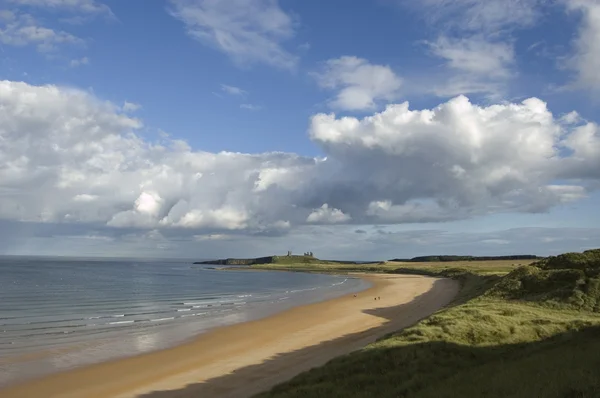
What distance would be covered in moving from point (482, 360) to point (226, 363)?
12.3m

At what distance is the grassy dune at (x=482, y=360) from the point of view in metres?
11.3

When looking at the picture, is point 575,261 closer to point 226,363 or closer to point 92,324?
point 226,363

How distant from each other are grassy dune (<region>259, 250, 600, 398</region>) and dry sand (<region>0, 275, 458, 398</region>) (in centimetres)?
447

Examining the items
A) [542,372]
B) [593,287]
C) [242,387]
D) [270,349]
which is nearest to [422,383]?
[542,372]

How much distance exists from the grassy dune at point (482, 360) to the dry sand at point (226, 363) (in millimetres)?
4470

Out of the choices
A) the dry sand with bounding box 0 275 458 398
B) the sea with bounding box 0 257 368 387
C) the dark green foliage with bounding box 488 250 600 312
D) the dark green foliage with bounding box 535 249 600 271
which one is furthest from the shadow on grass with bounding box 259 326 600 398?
the dark green foliage with bounding box 535 249 600 271

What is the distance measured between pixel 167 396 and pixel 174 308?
104 feet

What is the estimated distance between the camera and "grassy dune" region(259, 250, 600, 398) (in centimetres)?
1130

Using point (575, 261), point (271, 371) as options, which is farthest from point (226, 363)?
point (575, 261)

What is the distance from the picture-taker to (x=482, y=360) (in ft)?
54.0

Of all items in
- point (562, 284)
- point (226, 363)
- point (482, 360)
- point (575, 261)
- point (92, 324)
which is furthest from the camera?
point (575, 261)

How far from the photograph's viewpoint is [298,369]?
20.9 metres

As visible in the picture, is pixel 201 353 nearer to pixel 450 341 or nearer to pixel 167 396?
pixel 167 396

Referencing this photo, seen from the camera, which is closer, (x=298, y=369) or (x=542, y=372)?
(x=542, y=372)
